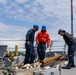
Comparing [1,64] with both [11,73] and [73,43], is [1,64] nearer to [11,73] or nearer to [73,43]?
[73,43]

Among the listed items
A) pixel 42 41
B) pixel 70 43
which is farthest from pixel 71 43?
pixel 42 41

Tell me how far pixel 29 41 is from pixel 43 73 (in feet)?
10.8

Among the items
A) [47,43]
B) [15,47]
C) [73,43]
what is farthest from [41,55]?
[15,47]

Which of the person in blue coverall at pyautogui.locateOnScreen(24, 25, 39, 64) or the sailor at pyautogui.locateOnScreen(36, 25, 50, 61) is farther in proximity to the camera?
the sailor at pyautogui.locateOnScreen(36, 25, 50, 61)

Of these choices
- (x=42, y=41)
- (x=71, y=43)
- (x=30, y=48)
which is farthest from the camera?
(x=42, y=41)

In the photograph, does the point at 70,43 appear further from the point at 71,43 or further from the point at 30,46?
the point at 30,46

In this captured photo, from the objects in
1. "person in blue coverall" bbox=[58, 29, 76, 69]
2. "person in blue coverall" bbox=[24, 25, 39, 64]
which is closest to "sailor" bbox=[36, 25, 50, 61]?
"person in blue coverall" bbox=[24, 25, 39, 64]

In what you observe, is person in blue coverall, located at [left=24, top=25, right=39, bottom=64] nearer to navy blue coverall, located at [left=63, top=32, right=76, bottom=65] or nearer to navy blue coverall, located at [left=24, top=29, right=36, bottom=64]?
navy blue coverall, located at [left=24, top=29, right=36, bottom=64]

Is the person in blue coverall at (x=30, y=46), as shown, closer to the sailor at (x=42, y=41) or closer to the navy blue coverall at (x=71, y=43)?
the sailor at (x=42, y=41)

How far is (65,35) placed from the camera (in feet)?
33.2

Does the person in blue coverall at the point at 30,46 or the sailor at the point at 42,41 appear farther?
the sailor at the point at 42,41

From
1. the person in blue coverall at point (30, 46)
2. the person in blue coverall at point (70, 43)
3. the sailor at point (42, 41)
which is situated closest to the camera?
the person in blue coverall at point (70, 43)

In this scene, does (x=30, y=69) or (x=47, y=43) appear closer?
(x=30, y=69)

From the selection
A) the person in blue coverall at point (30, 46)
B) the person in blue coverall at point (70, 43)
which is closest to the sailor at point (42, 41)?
the person in blue coverall at point (30, 46)
